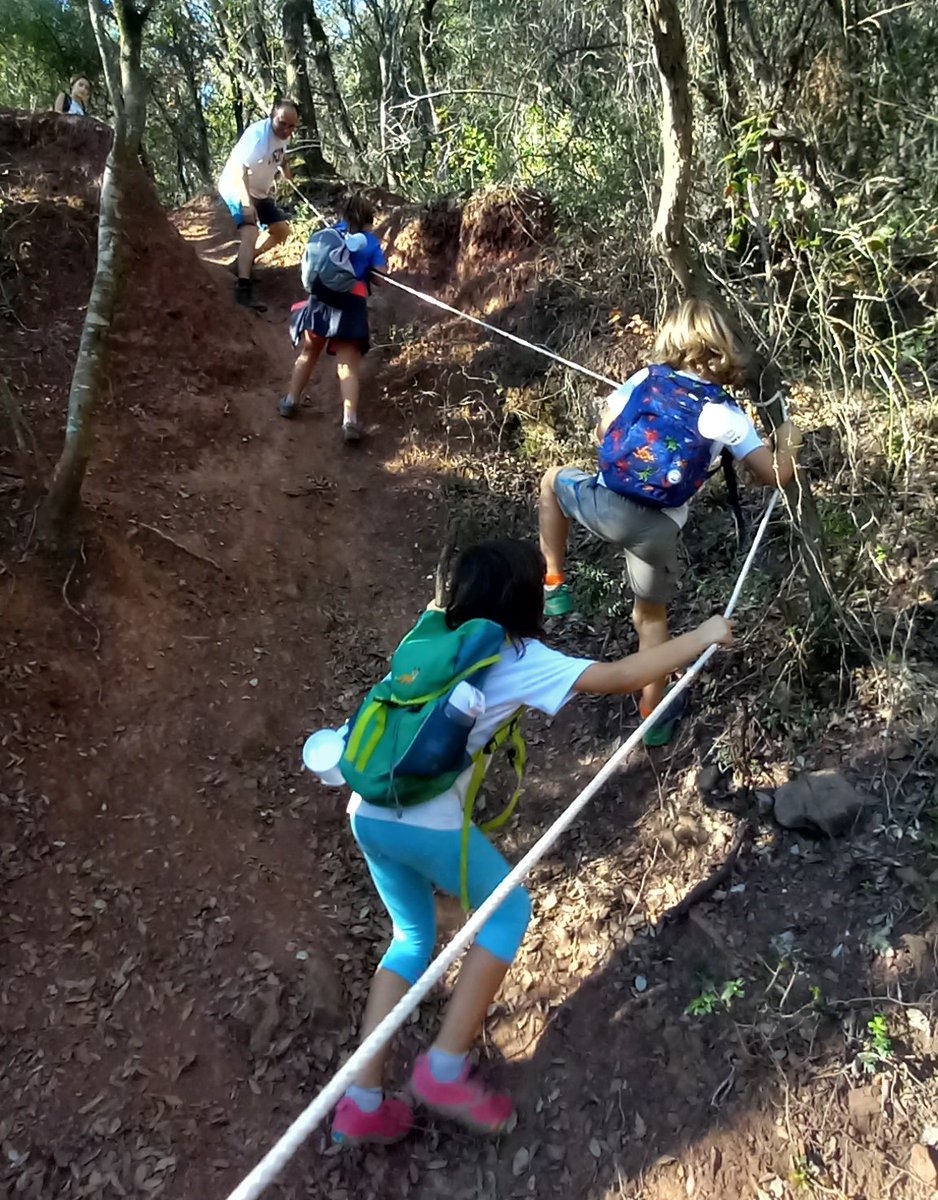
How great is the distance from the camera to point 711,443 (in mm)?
2996

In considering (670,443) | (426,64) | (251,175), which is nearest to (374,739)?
(670,443)

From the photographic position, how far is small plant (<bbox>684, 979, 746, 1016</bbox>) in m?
2.72

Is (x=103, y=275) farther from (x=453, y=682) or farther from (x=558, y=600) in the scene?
(x=453, y=682)

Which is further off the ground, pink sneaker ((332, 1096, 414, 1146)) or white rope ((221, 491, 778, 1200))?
white rope ((221, 491, 778, 1200))

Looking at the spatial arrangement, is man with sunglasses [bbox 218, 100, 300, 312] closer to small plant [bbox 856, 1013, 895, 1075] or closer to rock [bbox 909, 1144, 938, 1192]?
small plant [bbox 856, 1013, 895, 1075]

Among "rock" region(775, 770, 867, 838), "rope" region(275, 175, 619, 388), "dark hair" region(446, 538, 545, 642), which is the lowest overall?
"rock" region(775, 770, 867, 838)

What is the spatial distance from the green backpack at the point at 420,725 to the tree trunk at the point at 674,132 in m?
1.60

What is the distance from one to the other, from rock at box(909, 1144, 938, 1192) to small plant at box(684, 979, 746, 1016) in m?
0.57

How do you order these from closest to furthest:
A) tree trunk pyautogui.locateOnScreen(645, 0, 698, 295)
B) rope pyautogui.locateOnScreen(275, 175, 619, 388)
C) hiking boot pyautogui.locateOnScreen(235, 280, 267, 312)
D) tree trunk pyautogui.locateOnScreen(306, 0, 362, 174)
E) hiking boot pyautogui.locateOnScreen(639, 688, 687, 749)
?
tree trunk pyautogui.locateOnScreen(645, 0, 698, 295) → hiking boot pyautogui.locateOnScreen(639, 688, 687, 749) → rope pyautogui.locateOnScreen(275, 175, 619, 388) → hiking boot pyautogui.locateOnScreen(235, 280, 267, 312) → tree trunk pyautogui.locateOnScreen(306, 0, 362, 174)

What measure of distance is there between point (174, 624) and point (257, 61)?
11139 mm

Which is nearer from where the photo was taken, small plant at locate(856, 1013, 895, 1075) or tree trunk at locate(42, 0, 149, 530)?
small plant at locate(856, 1013, 895, 1075)

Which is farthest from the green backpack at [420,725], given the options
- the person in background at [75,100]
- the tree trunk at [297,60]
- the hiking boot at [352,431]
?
the person in background at [75,100]

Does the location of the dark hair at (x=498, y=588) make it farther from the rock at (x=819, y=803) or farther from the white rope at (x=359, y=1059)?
the rock at (x=819, y=803)

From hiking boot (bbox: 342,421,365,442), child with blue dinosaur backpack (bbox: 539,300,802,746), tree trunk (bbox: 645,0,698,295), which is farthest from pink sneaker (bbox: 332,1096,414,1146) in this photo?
hiking boot (bbox: 342,421,365,442)
